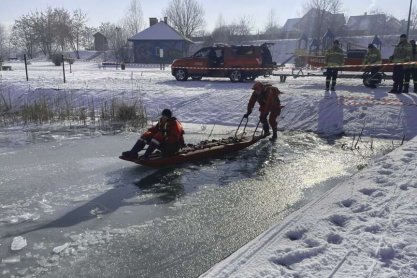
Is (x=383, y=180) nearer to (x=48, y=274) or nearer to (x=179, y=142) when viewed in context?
(x=179, y=142)

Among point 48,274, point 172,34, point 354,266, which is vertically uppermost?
point 172,34

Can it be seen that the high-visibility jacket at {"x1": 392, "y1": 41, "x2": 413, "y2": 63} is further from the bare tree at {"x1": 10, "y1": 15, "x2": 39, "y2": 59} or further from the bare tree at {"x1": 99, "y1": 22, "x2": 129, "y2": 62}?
the bare tree at {"x1": 10, "y1": 15, "x2": 39, "y2": 59}

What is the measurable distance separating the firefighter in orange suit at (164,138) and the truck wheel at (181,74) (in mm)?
13472

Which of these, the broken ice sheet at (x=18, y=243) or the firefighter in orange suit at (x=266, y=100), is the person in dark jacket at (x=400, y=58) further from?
the broken ice sheet at (x=18, y=243)

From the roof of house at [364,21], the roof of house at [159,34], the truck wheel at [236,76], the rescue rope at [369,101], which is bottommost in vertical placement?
the rescue rope at [369,101]

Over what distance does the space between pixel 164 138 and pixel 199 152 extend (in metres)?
0.95

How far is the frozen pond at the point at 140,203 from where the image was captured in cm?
455

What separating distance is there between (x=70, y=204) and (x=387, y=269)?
450 cm

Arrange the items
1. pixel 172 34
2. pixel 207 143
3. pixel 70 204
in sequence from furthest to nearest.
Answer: pixel 172 34 < pixel 207 143 < pixel 70 204

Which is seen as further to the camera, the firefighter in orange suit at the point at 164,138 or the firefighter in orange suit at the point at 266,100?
the firefighter in orange suit at the point at 266,100

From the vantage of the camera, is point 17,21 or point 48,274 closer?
point 48,274

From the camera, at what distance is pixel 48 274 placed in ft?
13.8

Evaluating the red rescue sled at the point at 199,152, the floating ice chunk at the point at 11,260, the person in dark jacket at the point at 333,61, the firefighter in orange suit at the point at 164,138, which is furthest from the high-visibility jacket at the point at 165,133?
the person in dark jacket at the point at 333,61

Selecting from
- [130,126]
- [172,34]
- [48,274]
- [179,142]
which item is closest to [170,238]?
[48,274]
